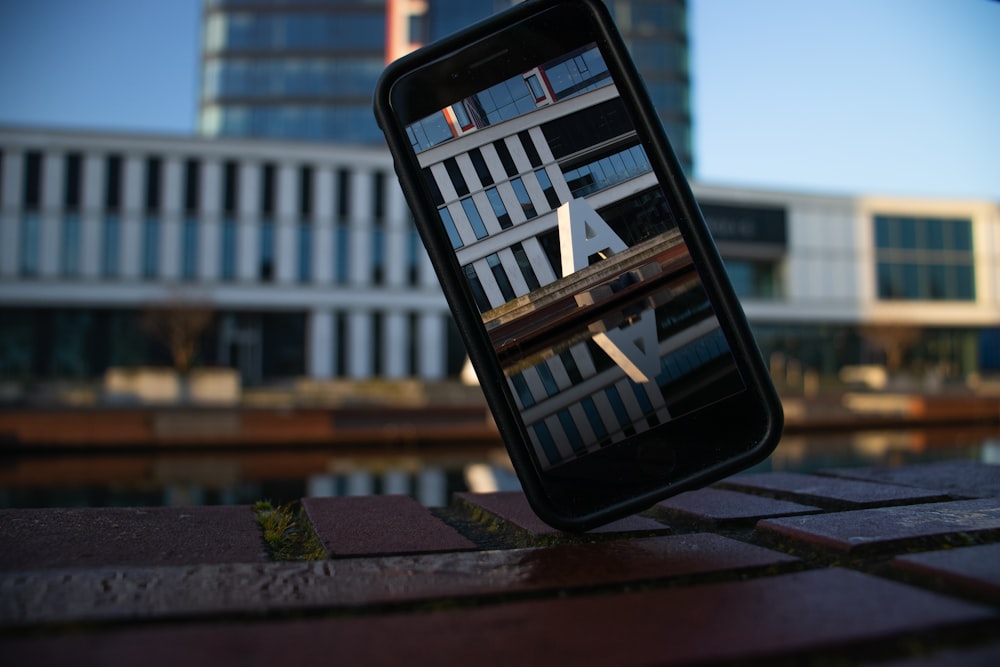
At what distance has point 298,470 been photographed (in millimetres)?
10281

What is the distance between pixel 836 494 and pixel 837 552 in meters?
0.96

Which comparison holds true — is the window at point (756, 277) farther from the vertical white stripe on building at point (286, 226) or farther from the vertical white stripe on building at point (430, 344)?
the vertical white stripe on building at point (286, 226)

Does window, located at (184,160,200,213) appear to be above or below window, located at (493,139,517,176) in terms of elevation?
above

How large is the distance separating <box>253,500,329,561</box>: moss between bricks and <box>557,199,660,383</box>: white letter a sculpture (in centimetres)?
90

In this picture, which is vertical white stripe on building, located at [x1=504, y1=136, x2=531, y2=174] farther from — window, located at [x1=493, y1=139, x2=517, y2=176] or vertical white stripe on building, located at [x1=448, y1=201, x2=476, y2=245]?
vertical white stripe on building, located at [x1=448, y1=201, x2=476, y2=245]

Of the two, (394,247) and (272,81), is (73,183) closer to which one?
(394,247)

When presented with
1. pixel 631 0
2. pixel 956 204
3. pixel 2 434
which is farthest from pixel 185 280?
pixel 956 204

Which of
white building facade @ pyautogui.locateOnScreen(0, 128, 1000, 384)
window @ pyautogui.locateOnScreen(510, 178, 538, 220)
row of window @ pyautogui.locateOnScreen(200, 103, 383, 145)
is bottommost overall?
window @ pyautogui.locateOnScreen(510, 178, 538, 220)

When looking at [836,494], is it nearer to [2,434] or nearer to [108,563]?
[108,563]

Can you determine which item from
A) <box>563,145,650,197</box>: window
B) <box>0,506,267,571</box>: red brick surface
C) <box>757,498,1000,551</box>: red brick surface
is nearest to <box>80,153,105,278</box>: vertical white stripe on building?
<box>0,506,267,571</box>: red brick surface

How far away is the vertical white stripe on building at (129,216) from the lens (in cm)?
3419

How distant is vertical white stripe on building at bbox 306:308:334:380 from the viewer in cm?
3634

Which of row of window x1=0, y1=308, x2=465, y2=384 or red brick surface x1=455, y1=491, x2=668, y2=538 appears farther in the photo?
row of window x1=0, y1=308, x2=465, y2=384

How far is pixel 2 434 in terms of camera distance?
13.5m
